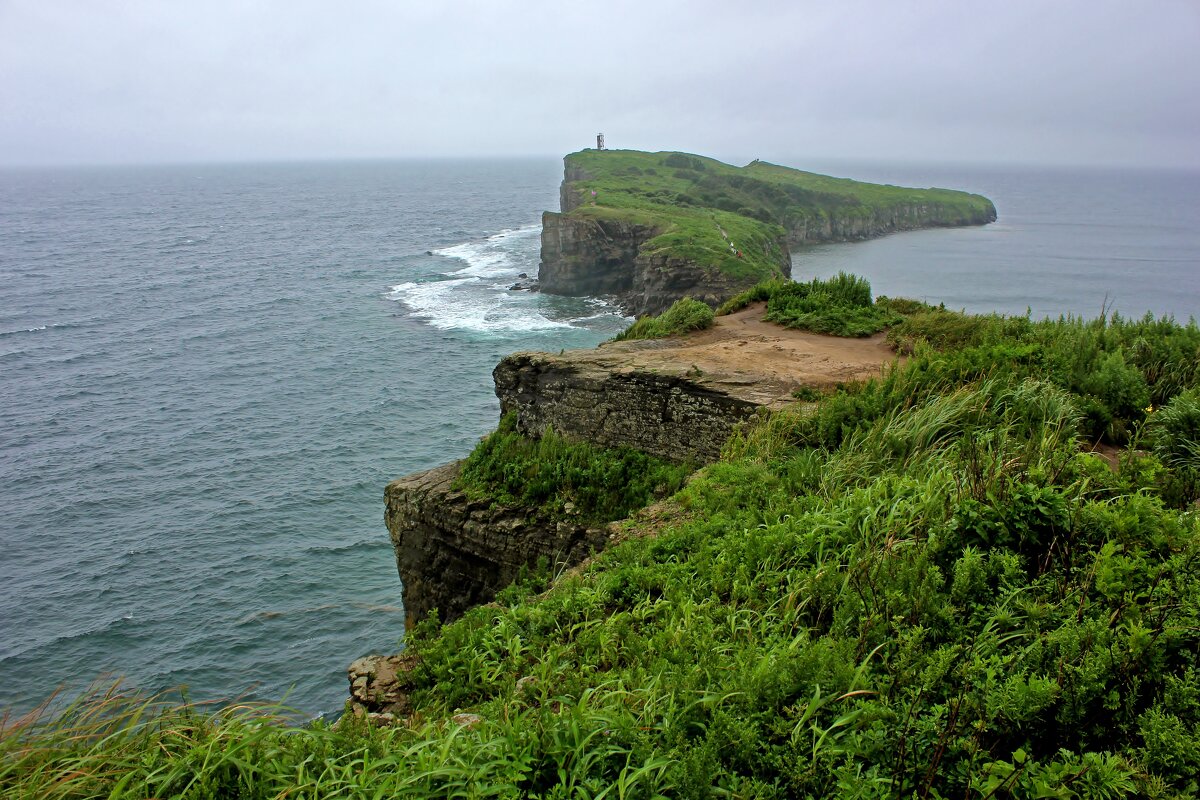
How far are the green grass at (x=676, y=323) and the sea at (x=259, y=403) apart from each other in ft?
35.3

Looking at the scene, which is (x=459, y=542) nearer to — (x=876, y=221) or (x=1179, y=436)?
(x=1179, y=436)

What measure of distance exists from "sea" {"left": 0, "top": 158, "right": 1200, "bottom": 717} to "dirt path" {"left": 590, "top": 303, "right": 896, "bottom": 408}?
8.29m

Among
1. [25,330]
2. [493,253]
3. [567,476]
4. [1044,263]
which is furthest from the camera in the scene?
[493,253]

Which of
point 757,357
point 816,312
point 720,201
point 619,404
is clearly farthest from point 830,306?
point 720,201

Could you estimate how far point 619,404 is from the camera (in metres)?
14.0

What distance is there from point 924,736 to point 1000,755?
14.4 inches

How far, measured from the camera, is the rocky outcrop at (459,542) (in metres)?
13.1

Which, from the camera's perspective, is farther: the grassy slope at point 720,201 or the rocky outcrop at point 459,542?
the grassy slope at point 720,201

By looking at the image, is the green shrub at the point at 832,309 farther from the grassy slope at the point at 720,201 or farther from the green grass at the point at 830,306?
the grassy slope at the point at 720,201

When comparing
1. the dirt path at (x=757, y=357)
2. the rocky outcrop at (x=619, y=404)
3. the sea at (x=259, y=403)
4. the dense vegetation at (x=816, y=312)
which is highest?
the dense vegetation at (x=816, y=312)

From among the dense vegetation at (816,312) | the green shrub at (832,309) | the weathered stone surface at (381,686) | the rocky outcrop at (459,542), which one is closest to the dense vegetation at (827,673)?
the weathered stone surface at (381,686)

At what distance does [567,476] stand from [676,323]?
524 cm

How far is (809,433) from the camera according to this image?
33.0ft

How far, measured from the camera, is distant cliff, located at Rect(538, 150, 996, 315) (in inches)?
2142
